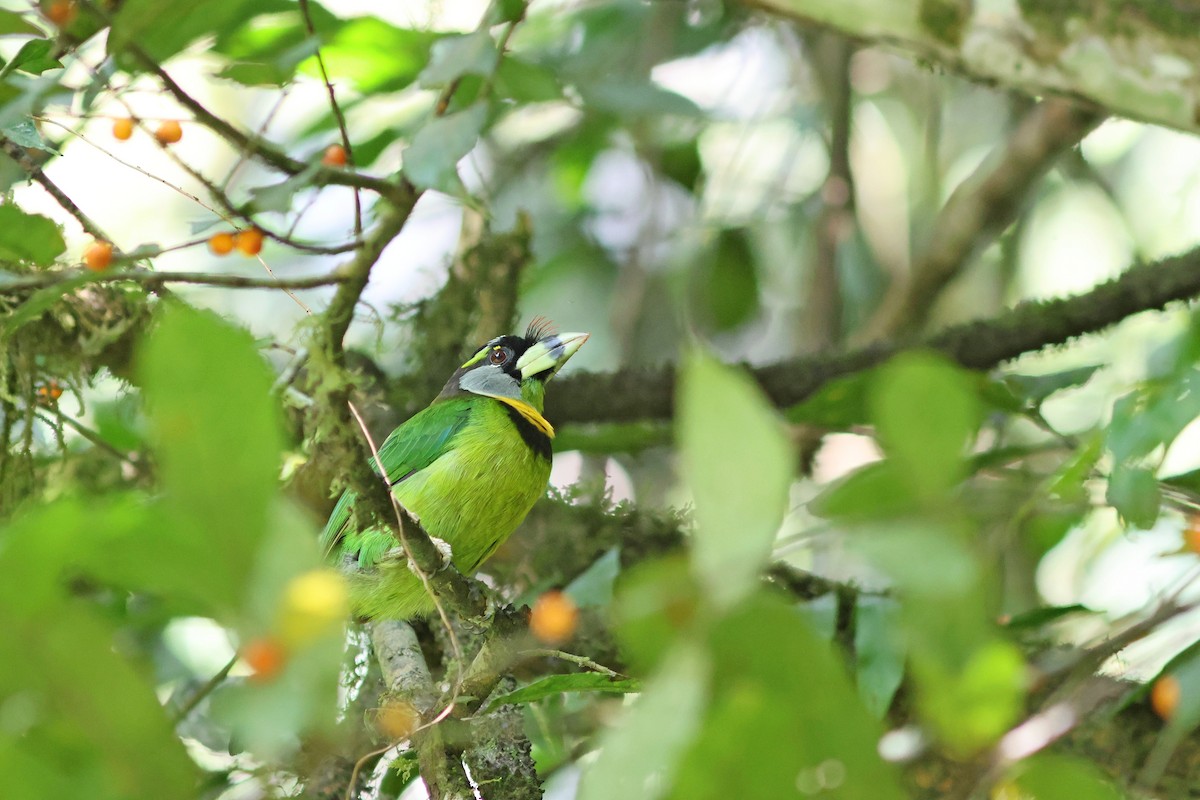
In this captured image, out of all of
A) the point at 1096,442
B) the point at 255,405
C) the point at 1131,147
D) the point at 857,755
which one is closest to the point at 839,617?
the point at 1096,442

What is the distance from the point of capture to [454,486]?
2.84 m

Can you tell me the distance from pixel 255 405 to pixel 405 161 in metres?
1.03

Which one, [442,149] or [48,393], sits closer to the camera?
[442,149]

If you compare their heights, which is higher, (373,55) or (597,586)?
(373,55)

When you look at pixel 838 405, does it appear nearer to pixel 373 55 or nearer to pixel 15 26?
pixel 373 55

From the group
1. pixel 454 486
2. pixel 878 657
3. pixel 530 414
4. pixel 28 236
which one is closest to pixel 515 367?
pixel 530 414

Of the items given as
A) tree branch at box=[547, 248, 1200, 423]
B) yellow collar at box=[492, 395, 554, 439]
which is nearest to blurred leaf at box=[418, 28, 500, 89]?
yellow collar at box=[492, 395, 554, 439]

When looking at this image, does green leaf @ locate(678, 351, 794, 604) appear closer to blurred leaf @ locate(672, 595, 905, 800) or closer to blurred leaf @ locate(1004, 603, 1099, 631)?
blurred leaf @ locate(672, 595, 905, 800)

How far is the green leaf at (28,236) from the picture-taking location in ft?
6.57

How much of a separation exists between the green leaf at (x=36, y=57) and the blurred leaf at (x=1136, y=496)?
1.86m

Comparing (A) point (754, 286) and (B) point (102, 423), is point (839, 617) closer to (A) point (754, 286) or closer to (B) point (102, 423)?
(A) point (754, 286)

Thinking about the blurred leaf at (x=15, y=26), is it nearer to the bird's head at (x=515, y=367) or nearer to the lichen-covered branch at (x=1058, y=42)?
the bird's head at (x=515, y=367)

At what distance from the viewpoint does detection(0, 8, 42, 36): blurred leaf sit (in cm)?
236

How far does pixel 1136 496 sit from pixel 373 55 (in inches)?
88.8
